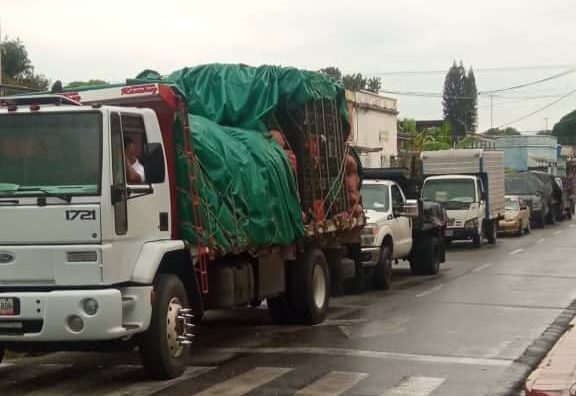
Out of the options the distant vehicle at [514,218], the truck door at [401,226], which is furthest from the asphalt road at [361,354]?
the distant vehicle at [514,218]

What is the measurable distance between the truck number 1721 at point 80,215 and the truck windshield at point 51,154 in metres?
0.17

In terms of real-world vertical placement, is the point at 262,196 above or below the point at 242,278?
above

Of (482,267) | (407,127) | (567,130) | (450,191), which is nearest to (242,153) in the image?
(482,267)

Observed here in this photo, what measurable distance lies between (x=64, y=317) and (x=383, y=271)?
10.00m

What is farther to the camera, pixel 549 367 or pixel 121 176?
pixel 549 367

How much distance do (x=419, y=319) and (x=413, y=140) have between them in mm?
55719

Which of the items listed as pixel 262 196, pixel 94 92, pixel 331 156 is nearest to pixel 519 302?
pixel 331 156

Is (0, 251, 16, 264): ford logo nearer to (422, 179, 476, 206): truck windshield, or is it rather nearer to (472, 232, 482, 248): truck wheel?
(422, 179, 476, 206): truck windshield

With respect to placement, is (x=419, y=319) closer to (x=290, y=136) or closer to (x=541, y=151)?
(x=290, y=136)

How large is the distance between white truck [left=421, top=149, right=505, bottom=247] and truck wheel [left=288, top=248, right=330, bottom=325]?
48.6ft

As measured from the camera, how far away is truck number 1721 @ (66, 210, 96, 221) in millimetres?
8258

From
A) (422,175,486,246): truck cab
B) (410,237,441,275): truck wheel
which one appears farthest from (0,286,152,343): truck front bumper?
(422,175,486,246): truck cab

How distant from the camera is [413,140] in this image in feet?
225

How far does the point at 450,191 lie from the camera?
2850 cm
